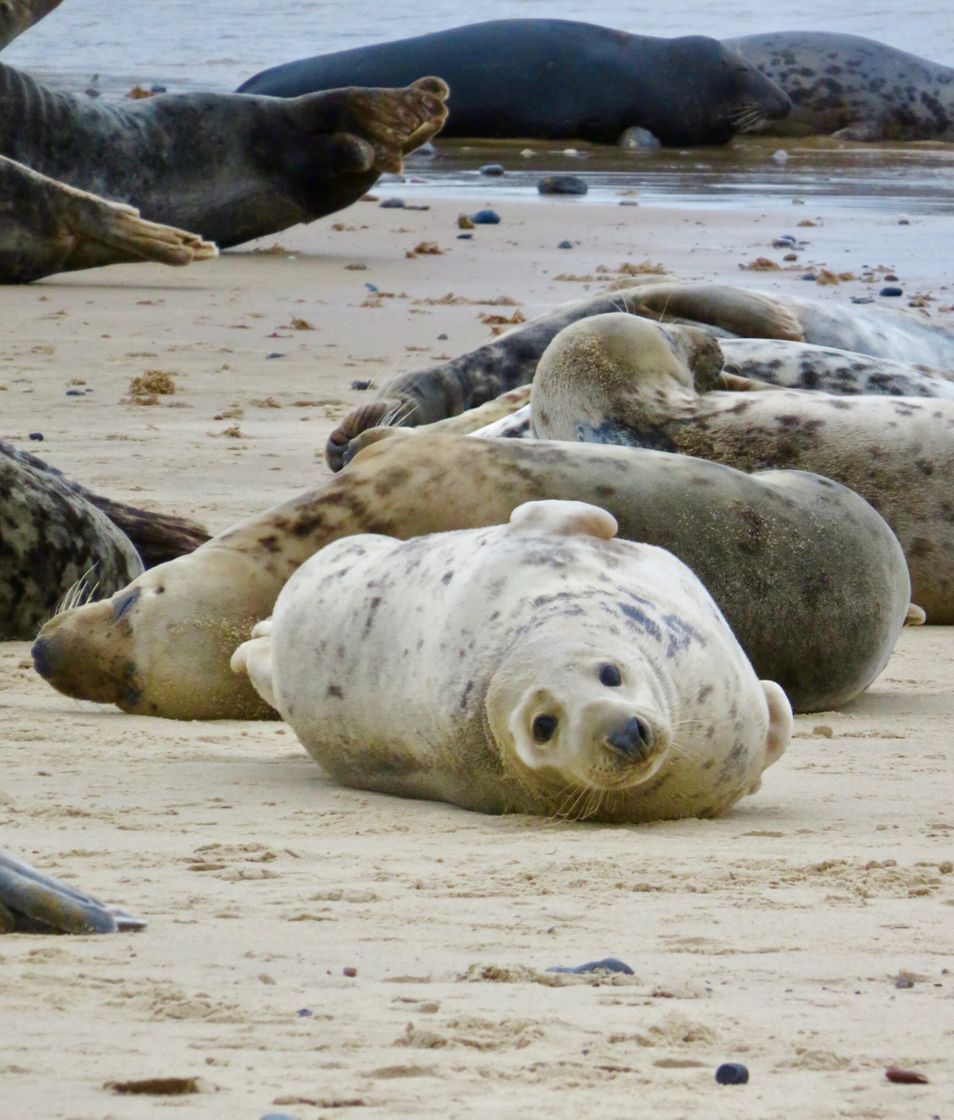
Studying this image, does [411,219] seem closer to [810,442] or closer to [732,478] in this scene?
[810,442]

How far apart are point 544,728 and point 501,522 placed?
4.45 feet

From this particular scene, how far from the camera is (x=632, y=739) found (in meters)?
3.08

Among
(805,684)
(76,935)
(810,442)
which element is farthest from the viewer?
(810,442)

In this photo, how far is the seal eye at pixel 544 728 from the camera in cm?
321

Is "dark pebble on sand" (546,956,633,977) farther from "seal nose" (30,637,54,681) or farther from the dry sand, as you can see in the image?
"seal nose" (30,637,54,681)

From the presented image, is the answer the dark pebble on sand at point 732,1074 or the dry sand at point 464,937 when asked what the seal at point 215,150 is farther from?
the dark pebble on sand at point 732,1074

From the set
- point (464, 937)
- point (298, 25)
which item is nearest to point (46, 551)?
point (464, 937)

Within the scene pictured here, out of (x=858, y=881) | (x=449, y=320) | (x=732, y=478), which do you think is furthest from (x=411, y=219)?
(x=858, y=881)

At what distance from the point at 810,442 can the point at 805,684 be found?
1.20m

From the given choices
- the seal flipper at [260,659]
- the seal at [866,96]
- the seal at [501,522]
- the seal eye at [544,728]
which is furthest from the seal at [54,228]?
the seal at [866,96]

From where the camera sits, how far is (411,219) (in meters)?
14.3

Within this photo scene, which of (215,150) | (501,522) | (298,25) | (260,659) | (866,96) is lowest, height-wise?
(260,659)

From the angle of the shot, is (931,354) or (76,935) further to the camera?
(931,354)

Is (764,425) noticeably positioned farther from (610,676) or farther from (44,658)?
(610,676)
